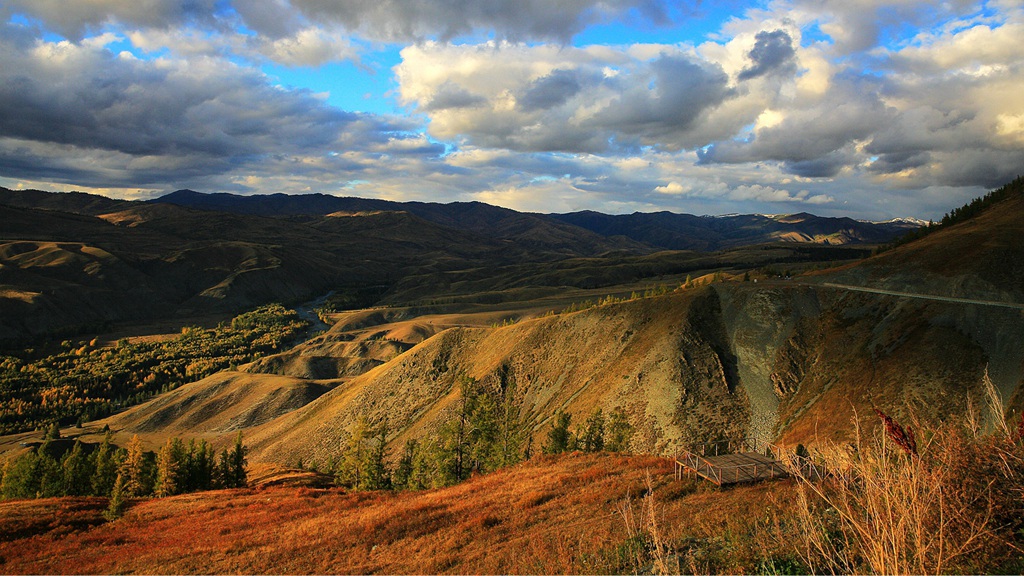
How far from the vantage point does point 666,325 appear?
299ft

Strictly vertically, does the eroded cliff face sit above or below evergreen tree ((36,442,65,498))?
above

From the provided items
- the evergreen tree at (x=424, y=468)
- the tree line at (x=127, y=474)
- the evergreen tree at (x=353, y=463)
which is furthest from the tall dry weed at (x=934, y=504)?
the tree line at (x=127, y=474)

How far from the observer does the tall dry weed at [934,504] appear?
8.62 metres

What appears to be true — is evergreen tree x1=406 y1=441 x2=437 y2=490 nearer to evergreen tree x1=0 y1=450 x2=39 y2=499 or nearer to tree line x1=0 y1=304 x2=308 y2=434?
evergreen tree x1=0 y1=450 x2=39 y2=499

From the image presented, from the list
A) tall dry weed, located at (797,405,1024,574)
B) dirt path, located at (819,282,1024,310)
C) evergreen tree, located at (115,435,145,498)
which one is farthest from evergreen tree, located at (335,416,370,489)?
dirt path, located at (819,282,1024,310)

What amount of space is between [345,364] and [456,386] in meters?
84.7

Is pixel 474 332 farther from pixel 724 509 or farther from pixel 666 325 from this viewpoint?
pixel 724 509

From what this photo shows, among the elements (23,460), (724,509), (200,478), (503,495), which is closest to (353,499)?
(503,495)

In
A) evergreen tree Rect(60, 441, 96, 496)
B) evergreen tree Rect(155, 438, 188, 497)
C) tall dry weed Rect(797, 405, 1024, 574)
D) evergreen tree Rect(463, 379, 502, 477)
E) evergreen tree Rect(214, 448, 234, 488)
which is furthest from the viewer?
evergreen tree Rect(214, 448, 234, 488)

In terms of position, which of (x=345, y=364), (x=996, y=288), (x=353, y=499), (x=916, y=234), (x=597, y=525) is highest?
(x=916, y=234)

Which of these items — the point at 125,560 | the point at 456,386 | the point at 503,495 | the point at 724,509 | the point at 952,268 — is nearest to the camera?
the point at 724,509

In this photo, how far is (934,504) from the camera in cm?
989

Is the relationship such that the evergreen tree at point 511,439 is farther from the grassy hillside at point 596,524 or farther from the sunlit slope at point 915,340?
the sunlit slope at point 915,340

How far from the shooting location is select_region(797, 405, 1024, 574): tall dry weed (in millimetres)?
8625
